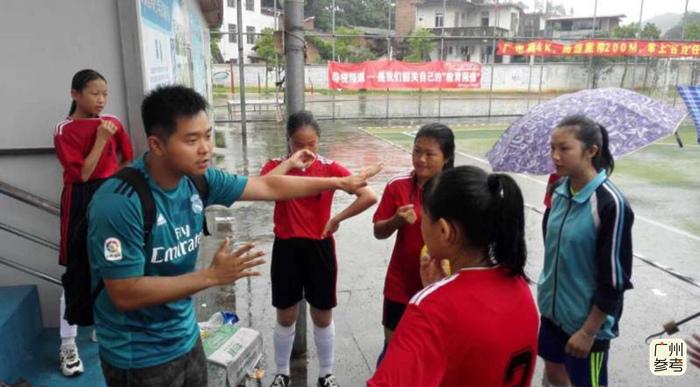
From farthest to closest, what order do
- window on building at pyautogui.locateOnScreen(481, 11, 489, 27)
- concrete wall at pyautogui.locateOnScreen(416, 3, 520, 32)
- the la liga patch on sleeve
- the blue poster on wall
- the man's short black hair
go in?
window on building at pyautogui.locateOnScreen(481, 11, 489, 27), concrete wall at pyautogui.locateOnScreen(416, 3, 520, 32), the blue poster on wall, the man's short black hair, the la liga patch on sleeve

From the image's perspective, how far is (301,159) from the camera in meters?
2.98

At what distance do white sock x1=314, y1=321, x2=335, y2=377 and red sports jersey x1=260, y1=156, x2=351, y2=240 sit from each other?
2.05ft

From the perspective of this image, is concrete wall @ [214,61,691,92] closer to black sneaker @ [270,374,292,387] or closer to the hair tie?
black sneaker @ [270,374,292,387]

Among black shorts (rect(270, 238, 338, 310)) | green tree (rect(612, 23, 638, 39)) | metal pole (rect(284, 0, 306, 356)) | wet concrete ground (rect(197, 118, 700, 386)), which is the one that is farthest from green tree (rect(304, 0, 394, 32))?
black shorts (rect(270, 238, 338, 310))

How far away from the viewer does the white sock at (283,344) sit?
3307 mm

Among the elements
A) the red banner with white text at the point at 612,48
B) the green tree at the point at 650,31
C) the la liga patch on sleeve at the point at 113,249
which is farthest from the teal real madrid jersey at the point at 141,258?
the green tree at the point at 650,31

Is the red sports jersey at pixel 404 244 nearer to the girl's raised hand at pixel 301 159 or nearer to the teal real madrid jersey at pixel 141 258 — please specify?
the girl's raised hand at pixel 301 159

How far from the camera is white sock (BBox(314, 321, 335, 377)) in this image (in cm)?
334

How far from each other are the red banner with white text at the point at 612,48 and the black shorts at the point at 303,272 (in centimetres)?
1796

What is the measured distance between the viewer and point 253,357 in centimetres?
324

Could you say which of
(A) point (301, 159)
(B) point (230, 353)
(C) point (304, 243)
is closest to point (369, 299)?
(C) point (304, 243)

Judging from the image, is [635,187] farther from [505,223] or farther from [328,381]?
[505,223]

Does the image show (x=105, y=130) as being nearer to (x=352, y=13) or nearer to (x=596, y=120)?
(x=596, y=120)

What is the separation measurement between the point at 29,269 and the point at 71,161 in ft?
2.68
